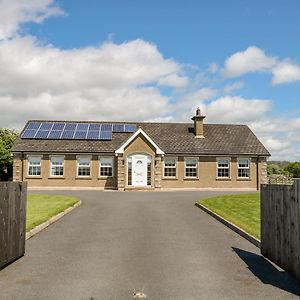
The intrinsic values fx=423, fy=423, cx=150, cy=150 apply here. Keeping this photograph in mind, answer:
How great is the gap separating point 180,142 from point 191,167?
2.77 m

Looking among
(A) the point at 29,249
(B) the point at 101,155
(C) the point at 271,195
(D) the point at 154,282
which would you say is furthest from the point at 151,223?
(B) the point at 101,155

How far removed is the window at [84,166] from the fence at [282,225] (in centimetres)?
2860

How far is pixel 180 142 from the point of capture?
131ft

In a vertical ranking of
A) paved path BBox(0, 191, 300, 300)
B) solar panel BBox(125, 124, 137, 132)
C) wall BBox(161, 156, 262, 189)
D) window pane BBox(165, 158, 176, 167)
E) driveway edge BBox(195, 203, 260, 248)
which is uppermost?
solar panel BBox(125, 124, 137, 132)

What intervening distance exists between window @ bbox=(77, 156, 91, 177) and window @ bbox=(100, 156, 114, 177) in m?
1.15

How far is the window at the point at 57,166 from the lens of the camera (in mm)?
37531

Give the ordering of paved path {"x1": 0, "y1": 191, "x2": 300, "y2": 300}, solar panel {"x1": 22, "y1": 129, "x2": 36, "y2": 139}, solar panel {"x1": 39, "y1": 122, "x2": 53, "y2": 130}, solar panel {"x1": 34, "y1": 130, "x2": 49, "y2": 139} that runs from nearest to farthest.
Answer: paved path {"x1": 0, "y1": 191, "x2": 300, "y2": 300} < solar panel {"x1": 34, "y1": 130, "x2": 49, "y2": 139} < solar panel {"x1": 22, "y1": 129, "x2": 36, "y2": 139} < solar panel {"x1": 39, "y1": 122, "x2": 53, "y2": 130}

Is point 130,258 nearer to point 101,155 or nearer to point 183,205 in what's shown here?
point 183,205

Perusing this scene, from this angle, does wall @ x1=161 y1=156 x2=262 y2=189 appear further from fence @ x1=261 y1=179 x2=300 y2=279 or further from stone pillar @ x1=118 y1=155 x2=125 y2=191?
fence @ x1=261 y1=179 x2=300 y2=279

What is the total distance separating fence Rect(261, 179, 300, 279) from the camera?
25.9ft

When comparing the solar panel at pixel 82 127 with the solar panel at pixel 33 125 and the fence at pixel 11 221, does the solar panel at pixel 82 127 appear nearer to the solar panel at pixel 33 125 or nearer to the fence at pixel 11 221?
the solar panel at pixel 33 125

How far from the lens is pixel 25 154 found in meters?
37.3

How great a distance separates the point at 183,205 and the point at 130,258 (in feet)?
41.6

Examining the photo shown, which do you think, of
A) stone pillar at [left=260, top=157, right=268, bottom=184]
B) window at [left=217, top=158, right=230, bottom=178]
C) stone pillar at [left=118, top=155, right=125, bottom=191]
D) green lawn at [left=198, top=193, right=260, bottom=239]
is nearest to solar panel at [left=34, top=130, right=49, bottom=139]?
stone pillar at [left=118, top=155, right=125, bottom=191]
